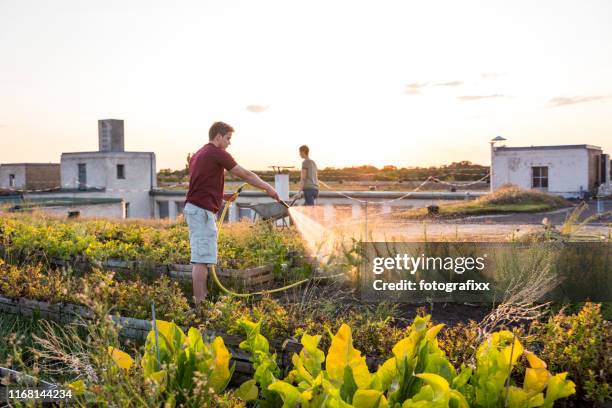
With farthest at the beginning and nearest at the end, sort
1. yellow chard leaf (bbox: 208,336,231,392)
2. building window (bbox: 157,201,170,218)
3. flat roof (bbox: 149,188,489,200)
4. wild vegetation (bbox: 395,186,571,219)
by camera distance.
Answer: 1. building window (bbox: 157,201,170,218)
2. flat roof (bbox: 149,188,489,200)
3. wild vegetation (bbox: 395,186,571,219)
4. yellow chard leaf (bbox: 208,336,231,392)

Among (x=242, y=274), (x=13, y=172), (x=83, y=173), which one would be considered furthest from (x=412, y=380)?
(x=13, y=172)

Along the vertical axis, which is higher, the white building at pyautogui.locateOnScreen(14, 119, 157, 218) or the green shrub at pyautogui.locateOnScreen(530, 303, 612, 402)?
the white building at pyautogui.locateOnScreen(14, 119, 157, 218)

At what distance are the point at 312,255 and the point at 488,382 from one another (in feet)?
16.9

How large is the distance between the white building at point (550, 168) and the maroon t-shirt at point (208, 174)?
73.0 feet

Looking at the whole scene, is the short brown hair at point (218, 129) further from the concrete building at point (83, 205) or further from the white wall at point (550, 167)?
the white wall at point (550, 167)

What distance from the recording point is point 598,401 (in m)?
3.14

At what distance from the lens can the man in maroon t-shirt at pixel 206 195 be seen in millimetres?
6078

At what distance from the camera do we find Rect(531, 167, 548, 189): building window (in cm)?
2630

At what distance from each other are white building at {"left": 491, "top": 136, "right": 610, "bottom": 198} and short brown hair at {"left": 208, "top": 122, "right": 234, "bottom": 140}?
2215cm

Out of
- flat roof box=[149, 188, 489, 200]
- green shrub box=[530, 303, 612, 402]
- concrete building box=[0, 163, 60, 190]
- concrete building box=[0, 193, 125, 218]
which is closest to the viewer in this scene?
green shrub box=[530, 303, 612, 402]

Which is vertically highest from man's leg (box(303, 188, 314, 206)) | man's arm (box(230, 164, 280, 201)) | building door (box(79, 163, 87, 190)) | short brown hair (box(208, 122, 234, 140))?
building door (box(79, 163, 87, 190))

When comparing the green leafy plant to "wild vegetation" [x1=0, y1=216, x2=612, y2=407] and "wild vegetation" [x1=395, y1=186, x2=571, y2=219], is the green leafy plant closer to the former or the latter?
"wild vegetation" [x1=0, y1=216, x2=612, y2=407]

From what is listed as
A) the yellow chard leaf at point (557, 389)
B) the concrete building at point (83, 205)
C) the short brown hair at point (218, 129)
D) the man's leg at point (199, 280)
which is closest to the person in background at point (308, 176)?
the short brown hair at point (218, 129)

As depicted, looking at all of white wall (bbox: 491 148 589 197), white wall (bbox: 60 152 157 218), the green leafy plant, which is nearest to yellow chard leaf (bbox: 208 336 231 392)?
the green leafy plant
